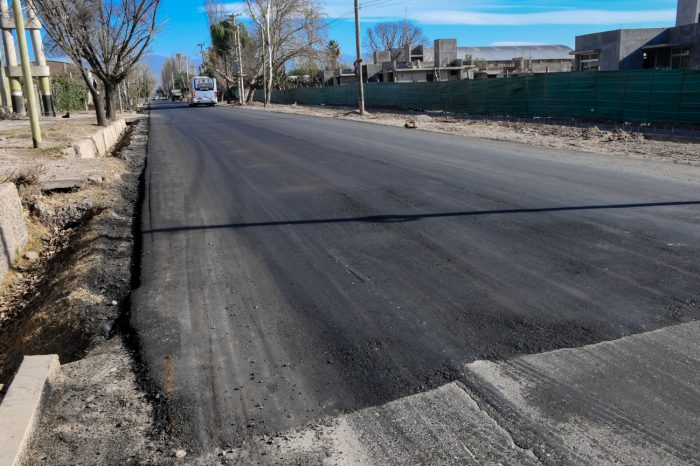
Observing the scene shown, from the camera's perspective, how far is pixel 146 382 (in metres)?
3.65

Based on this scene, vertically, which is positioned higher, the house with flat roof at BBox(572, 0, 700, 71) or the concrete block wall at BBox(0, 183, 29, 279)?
the house with flat roof at BBox(572, 0, 700, 71)

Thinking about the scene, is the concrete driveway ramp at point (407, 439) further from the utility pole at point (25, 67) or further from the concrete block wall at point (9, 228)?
the utility pole at point (25, 67)

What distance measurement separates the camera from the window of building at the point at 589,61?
37.6 metres

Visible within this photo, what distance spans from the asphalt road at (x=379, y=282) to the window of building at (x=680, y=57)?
28.1m

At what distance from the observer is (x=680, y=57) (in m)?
34.2

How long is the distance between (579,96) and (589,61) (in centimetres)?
1773

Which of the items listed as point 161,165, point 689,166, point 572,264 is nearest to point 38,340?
point 572,264

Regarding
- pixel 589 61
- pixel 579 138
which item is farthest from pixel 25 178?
pixel 589 61

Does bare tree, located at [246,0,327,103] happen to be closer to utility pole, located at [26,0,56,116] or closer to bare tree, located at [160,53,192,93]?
utility pole, located at [26,0,56,116]

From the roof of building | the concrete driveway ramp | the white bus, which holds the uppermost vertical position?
the roof of building

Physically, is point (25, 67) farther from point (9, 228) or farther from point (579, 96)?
point (579, 96)

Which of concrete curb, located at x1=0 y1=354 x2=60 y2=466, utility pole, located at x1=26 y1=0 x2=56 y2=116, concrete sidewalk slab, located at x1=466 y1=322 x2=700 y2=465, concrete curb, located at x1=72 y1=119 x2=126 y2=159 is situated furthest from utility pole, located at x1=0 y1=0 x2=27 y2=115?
concrete sidewalk slab, located at x1=466 y1=322 x2=700 y2=465

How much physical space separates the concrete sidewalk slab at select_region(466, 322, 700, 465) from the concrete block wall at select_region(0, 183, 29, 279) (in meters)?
5.51

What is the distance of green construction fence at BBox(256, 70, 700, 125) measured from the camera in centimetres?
1869
